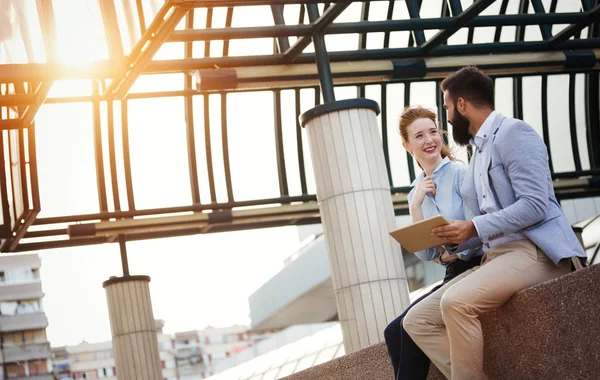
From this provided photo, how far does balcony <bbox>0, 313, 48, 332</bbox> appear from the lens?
99.5m

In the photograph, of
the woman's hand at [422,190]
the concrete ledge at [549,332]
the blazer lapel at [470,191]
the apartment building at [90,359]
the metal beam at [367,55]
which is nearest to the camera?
the concrete ledge at [549,332]

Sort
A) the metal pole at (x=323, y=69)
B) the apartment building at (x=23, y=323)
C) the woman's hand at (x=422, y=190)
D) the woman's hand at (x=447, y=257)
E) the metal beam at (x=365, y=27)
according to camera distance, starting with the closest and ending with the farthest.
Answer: the woman's hand at (x=447, y=257), the woman's hand at (x=422, y=190), the metal pole at (x=323, y=69), the metal beam at (x=365, y=27), the apartment building at (x=23, y=323)

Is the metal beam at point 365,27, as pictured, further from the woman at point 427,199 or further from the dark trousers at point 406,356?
the dark trousers at point 406,356

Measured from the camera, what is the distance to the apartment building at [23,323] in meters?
89.4

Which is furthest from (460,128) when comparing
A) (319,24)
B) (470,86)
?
(319,24)

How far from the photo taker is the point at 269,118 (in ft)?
65.1

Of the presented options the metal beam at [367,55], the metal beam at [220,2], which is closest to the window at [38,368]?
the metal beam at [367,55]

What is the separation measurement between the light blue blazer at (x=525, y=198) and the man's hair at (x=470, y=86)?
280 millimetres

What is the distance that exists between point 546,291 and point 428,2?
1457 centimetres

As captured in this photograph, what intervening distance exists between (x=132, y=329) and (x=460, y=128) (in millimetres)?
14960

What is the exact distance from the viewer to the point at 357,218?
11.8 meters

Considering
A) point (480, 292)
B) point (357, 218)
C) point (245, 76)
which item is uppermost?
point (245, 76)

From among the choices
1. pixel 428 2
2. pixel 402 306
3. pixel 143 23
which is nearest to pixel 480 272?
pixel 402 306

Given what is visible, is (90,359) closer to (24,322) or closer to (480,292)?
(24,322)
